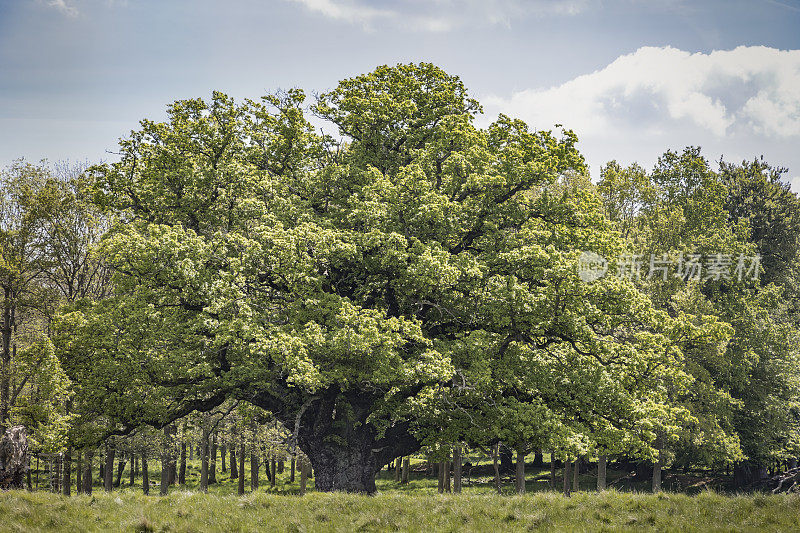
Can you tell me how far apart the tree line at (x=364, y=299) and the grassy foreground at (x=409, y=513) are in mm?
4383

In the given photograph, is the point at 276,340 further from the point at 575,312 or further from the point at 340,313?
the point at 575,312

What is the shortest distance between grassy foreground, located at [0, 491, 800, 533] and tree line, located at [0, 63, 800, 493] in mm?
4383

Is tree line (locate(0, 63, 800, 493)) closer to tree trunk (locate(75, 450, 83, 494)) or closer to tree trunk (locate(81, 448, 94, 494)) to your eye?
tree trunk (locate(81, 448, 94, 494))

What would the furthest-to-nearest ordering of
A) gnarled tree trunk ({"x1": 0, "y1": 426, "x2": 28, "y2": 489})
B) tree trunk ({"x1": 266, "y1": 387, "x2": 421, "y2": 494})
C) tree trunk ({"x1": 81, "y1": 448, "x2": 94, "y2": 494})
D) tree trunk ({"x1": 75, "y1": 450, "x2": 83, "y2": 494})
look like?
tree trunk ({"x1": 75, "y1": 450, "x2": 83, "y2": 494}) → tree trunk ({"x1": 81, "y1": 448, "x2": 94, "y2": 494}) → tree trunk ({"x1": 266, "y1": 387, "x2": 421, "y2": 494}) → gnarled tree trunk ({"x1": 0, "y1": 426, "x2": 28, "y2": 489})

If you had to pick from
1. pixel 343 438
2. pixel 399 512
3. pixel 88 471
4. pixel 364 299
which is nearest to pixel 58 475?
pixel 88 471

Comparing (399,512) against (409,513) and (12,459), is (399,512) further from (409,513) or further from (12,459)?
(12,459)

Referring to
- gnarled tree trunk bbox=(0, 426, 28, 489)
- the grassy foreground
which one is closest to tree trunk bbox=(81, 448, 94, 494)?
gnarled tree trunk bbox=(0, 426, 28, 489)

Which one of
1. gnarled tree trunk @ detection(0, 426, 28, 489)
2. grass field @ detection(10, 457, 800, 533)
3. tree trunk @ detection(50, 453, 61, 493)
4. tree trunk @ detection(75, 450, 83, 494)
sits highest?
gnarled tree trunk @ detection(0, 426, 28, 489)

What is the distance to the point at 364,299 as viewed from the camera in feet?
79.7

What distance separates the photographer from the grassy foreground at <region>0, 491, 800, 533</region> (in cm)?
Answer: 1373

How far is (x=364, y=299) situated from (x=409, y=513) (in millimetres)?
10370

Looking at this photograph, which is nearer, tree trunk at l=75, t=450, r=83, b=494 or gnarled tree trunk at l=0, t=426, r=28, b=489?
gnarled tree trunk at l=0, t=426, r=28, b=489

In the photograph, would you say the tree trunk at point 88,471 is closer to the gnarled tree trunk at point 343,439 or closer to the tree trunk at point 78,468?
the tree trunk at point 78,468

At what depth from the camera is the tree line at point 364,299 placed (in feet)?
69.5
